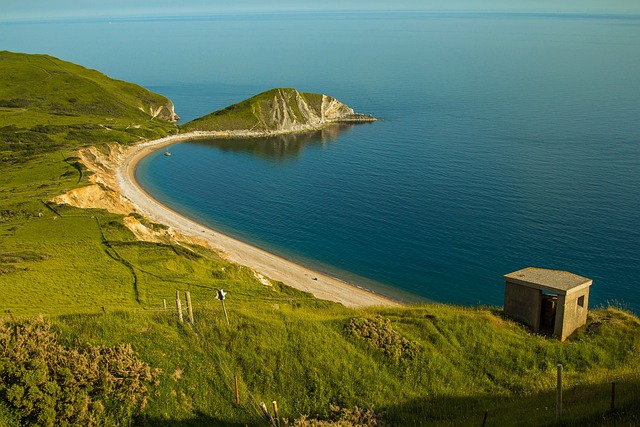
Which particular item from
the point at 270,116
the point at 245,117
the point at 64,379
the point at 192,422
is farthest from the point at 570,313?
the point at 270,116

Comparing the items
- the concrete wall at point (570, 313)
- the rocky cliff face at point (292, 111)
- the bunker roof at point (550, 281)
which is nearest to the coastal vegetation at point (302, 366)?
the concrete wall at point (570, 313)

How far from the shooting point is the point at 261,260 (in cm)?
7031

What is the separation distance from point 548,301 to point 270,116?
140917mm

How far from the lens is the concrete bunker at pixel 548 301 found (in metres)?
28.8

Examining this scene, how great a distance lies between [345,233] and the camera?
81.3 metres

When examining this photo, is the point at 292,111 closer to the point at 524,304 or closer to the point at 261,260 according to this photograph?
the point at 261,260

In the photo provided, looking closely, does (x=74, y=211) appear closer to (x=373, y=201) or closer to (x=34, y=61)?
(x=373, y=201)

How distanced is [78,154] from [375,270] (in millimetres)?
63510

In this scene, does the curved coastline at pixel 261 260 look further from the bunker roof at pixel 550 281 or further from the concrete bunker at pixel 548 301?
the bunker roof at pixel 550 281

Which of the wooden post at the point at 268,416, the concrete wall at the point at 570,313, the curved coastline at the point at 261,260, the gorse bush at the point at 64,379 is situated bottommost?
the curved coastline at the point at 261,260

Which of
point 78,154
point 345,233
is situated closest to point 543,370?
point 345,233

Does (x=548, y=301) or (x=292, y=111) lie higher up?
(x=292, y=111)

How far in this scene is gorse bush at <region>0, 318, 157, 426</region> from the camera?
69.4 feet

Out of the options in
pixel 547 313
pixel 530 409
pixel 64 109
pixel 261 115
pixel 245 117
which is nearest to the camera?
pixel 530 409
